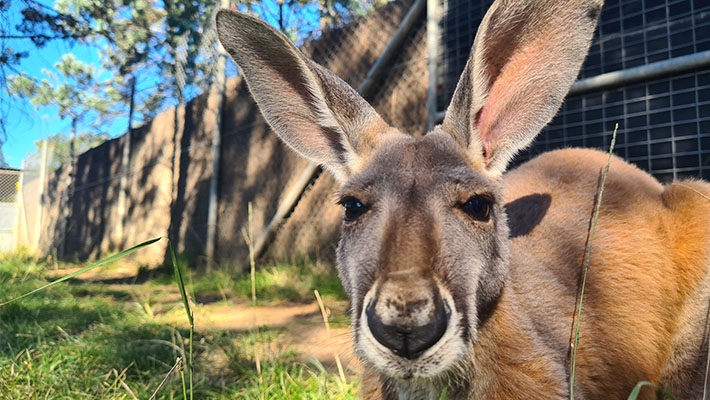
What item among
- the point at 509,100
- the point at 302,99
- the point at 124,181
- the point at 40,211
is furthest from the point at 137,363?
the point at 40,211

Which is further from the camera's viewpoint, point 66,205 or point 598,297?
point 66,205

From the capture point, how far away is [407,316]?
1.22 metres

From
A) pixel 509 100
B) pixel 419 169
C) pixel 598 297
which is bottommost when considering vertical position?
pixel 598 297

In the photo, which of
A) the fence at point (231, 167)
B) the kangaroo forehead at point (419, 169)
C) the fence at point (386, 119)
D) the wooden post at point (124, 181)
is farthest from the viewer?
the wooden post at point (124, 181)

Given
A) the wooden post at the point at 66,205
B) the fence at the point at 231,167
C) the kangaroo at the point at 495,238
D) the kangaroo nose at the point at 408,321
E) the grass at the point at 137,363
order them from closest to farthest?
1. the kangaroo nose at the point at 408,321
2. the kangaroo at the point at 495,238
3. the grass at the point at 137,363
4. the fence at the point at 231,167
5. the wooden post at the point at 66,205

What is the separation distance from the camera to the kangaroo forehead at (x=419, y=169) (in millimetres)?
1638

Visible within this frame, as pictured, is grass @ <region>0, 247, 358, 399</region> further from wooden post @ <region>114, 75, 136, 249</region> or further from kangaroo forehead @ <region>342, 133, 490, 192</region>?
wooden post @ <region>114, 75, 136, 249</region>

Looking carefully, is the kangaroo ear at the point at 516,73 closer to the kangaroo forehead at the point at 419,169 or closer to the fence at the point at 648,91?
the kangaroo forehead at the point at 419,169

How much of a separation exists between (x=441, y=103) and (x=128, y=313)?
3411 mm

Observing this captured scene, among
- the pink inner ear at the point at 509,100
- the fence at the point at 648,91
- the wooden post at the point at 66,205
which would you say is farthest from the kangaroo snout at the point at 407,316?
the wooden post at the point at 66,205

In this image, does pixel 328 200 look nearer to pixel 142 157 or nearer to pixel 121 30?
pixel 121 30

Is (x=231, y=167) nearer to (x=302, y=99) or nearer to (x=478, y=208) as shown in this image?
(x=302, y=99)

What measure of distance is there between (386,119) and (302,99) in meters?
3.14

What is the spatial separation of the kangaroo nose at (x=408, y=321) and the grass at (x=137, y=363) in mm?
715
